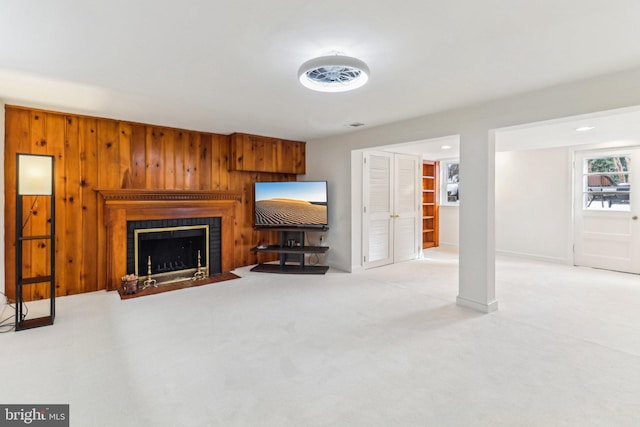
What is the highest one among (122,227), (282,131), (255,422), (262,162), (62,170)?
(282,131)

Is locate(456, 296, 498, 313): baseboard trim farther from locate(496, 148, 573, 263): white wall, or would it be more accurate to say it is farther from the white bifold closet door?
locate(496, 148, 573, 263): white wall

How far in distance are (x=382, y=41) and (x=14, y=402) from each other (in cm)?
303

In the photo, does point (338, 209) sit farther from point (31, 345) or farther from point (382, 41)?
point (31, 345)

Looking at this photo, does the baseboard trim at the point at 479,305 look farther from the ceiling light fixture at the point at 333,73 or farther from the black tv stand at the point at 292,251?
the ceiling light fixture at the point at 333,73

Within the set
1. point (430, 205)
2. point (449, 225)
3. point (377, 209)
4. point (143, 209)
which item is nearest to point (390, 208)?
point (377, 209)

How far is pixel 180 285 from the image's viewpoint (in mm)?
4098

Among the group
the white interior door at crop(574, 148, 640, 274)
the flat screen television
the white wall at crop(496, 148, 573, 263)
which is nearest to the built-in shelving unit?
the white wall at crop(496, 148, 573, 263)

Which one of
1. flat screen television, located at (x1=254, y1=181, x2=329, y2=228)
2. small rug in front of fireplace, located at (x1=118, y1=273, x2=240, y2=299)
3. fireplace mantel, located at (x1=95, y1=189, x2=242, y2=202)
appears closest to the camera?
small rug in front of fireplace, located at (x1=118, y1=273, x2=240, y2=299)

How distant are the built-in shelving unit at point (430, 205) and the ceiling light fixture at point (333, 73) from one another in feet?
18.8

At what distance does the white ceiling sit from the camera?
161 centimetres

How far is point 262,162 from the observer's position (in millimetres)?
5039

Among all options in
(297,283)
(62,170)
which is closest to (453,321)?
(297,283)

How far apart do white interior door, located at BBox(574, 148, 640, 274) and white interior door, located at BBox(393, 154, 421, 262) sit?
267cm

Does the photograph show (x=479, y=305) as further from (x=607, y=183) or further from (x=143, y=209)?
(x=143, y=209)
